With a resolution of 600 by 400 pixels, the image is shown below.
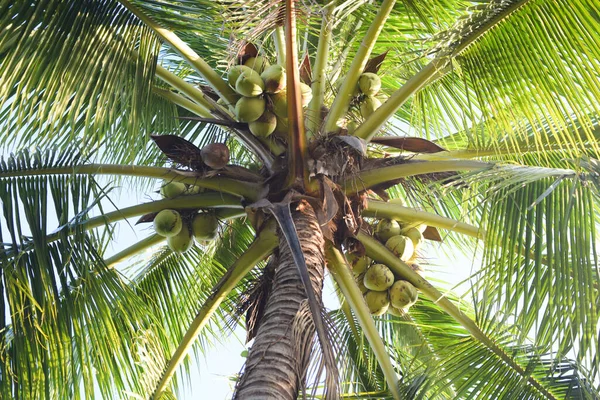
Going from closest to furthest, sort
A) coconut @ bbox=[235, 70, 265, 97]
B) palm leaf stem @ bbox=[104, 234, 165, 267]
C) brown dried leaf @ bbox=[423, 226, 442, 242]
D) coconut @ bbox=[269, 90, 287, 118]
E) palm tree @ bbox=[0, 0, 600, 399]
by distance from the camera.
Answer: palm tree @ bbox=[0, 0, 600, 399] → coconut @ bbox=[235, 70, 265, 97] → coconut @ bbox=[269, 90, 287, 118] → palm leaf stem @ bbox=[104, 234, 165, 267] → brown dried leaf @ bbox=[423, 226, 442, 242]

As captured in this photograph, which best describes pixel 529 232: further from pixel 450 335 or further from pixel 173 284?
pixel 173 284

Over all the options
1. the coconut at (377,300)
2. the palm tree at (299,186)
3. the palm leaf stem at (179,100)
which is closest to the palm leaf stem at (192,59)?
the palm tree at (299,186)

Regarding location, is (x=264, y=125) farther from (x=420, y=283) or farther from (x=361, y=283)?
(x=420, y=283)

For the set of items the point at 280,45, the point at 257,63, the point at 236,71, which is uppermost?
the point at 280,45

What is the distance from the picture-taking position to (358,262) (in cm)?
396

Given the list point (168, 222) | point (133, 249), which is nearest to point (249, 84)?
point (168, 222)

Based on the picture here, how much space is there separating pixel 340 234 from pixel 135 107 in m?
1.26

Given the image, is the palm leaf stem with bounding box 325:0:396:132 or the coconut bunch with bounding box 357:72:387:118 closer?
the palm leaf stem with bounding box 325:0:396:132

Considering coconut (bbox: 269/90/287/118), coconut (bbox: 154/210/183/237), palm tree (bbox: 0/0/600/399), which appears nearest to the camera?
palm tree (bbox: 0/0/600/399)

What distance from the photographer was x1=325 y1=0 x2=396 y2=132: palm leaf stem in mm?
3900

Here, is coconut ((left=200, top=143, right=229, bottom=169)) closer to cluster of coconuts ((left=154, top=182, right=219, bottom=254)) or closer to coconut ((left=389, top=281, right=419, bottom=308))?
cluster of coconuts ((left=154, top=182, right=219, bottom=254))

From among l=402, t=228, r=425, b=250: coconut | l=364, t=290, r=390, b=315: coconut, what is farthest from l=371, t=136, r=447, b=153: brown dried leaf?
l=364, t=290, r=390, b=315: coconut

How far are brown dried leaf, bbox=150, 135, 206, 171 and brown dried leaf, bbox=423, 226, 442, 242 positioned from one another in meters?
1.55

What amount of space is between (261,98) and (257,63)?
310 millimetres
